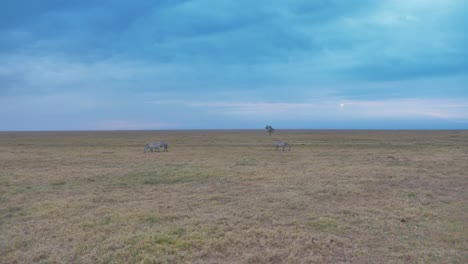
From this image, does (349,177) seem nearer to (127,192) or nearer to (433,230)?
(433,230)

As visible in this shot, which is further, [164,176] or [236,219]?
[164,176]

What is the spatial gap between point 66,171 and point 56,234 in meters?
12.1

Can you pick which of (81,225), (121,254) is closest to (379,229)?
(121,254)

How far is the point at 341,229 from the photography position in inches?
326

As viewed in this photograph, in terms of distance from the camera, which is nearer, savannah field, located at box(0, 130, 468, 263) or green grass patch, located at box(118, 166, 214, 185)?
savannah field, located at box(0, 130, 468, 263)

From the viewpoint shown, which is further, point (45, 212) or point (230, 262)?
point (45, 212)

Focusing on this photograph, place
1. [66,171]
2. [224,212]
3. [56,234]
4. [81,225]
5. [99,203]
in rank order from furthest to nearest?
[66,171], [99,203], [224,212], [81,225], [56,234]

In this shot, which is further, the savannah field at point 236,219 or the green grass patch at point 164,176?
the green grass patch at point 164,176

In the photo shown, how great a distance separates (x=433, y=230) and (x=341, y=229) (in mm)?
2171

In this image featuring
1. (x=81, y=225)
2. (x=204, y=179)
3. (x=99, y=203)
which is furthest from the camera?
(x=204, y=179)

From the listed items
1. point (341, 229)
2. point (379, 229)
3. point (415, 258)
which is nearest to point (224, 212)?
point (341, 229)

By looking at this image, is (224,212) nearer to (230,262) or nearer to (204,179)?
(230,262)

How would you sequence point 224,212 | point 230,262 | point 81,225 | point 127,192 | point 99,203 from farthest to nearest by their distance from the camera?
point 127,192, point 99,203, point 224,212, point 81,225, point 230,262

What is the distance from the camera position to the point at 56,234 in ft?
26.2
